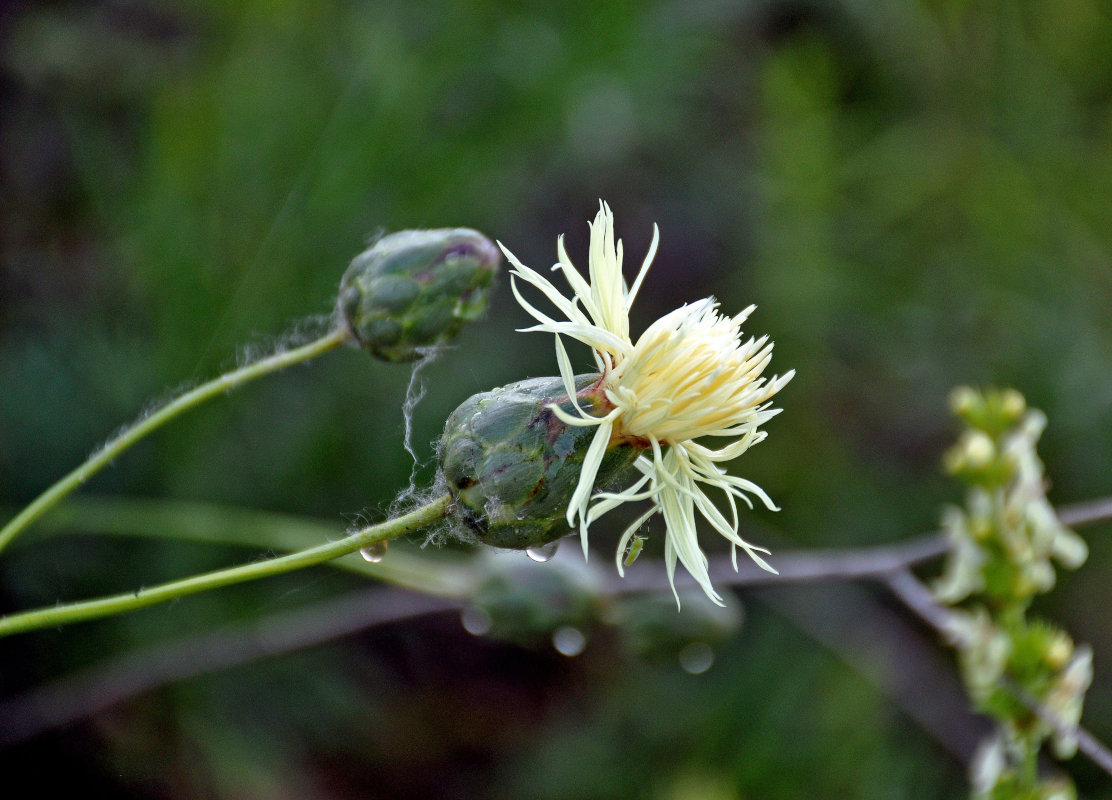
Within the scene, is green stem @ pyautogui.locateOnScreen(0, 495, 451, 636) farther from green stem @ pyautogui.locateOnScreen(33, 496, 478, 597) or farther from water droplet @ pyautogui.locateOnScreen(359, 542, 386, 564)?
green stem @ pyautogui.locateOnScreen(33, 496, 478, 597)

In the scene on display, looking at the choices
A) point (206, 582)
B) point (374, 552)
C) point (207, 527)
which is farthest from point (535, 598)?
point (206, 582)

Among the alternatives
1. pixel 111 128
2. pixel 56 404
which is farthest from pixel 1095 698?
pixel 111 128

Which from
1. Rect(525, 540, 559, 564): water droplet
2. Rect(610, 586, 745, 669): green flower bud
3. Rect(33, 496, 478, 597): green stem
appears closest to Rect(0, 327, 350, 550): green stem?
Rect(525, 540, 559, 564): water droplet

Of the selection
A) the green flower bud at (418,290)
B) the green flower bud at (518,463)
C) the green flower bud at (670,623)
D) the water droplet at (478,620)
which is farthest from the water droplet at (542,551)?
the green flower bud at (670,623)

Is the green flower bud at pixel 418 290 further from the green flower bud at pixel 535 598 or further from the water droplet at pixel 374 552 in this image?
the green flower bud at pixel 535 598

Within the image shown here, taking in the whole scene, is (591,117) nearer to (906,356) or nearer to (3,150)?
(906,356)
